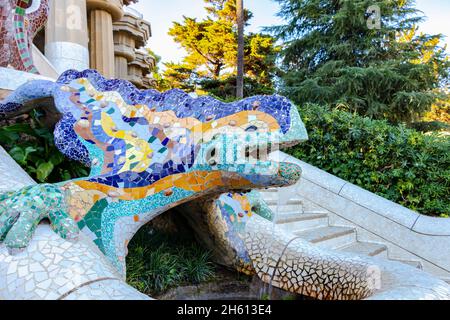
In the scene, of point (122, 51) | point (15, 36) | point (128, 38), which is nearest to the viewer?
point (15, 36)

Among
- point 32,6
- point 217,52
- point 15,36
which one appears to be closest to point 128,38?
point 217,52

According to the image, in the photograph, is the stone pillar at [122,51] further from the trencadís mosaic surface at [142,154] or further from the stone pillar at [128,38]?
the trencadís mosaic surface at [142,154]

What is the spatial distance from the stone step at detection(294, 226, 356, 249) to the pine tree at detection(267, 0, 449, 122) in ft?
21.3

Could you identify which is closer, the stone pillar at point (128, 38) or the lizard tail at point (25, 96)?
the lizard tail at point (25, 96)

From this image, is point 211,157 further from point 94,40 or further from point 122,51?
point 122,51

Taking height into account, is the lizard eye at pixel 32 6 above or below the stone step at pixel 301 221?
above

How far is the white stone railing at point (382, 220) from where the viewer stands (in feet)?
15.4

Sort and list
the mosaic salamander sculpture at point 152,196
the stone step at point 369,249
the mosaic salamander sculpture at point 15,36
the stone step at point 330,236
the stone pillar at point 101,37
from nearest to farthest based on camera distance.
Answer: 1. the mosaic salamander sculpture at point 152,196
2. the mosaic salamander sculpture at point 15,36
3. the stone step at point 330,236
4. the stone step at point 369,249
5. the stone pillar at point 101,37

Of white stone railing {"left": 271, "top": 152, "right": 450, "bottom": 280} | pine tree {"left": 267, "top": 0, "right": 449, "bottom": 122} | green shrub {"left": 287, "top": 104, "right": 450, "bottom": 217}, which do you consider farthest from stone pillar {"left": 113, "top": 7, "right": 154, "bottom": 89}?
white stone railing {"left": 271, "top": 152, "right": 450, "bottom": 280}

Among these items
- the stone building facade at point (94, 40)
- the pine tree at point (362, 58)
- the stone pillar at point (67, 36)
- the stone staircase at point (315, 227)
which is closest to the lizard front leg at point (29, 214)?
the stone staircase at point (315, 227)

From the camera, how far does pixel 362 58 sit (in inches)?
517

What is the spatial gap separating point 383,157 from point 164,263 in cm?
405

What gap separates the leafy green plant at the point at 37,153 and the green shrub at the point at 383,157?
13.3 feet

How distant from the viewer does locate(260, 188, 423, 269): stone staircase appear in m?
4.64
